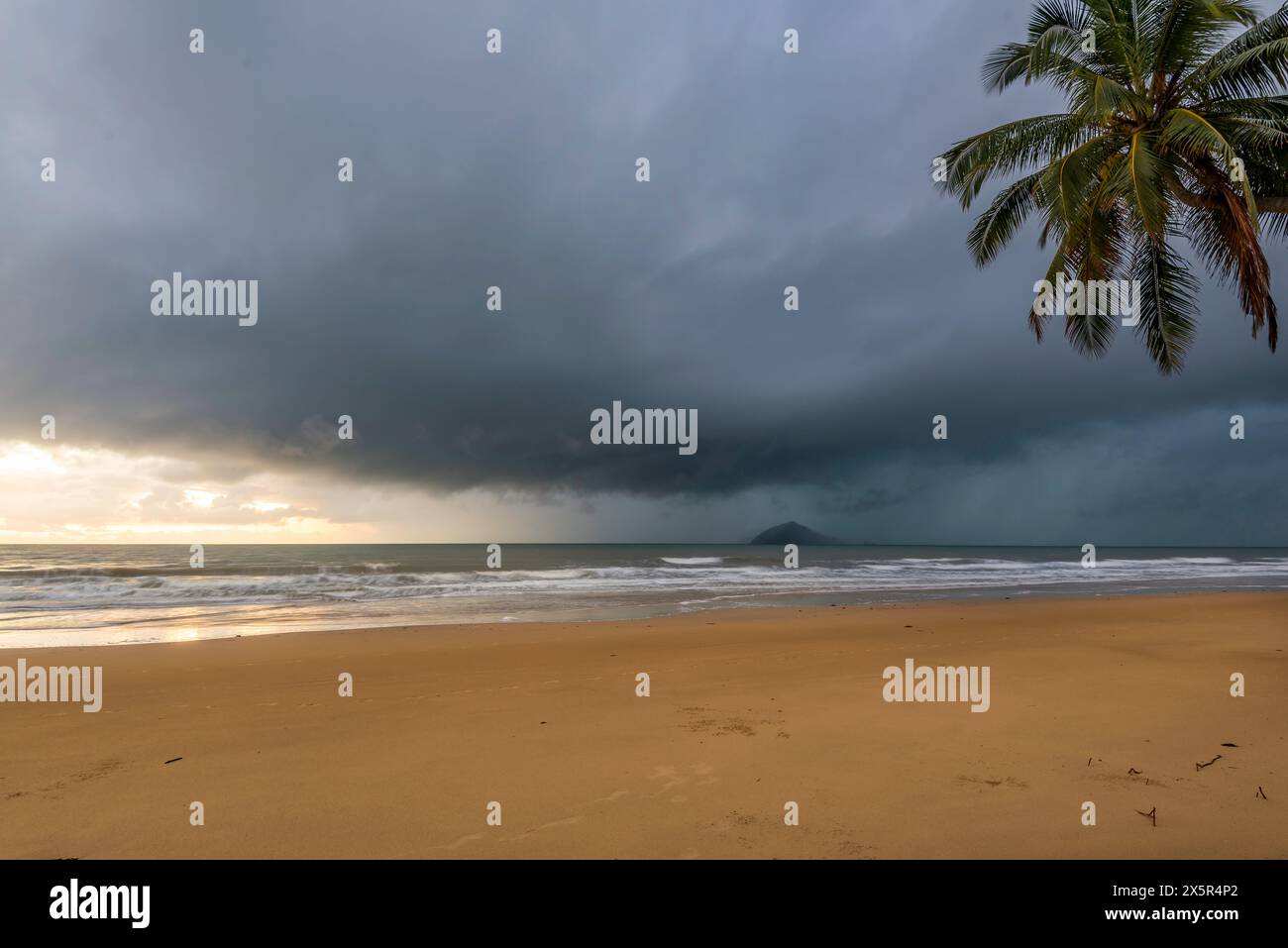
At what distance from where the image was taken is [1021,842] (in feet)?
12.5

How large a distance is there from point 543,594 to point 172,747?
1819 cm

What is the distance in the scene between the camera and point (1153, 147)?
9.48 m

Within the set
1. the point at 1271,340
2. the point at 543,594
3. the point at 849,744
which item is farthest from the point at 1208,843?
the point at 543,594

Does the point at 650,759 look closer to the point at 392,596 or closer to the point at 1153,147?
the point at 1153,147

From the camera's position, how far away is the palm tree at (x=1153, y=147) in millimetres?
8773

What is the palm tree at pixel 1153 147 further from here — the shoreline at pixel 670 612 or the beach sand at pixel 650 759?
the shoreline at pixel 670 612

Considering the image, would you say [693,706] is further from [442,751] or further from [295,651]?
[295,651]

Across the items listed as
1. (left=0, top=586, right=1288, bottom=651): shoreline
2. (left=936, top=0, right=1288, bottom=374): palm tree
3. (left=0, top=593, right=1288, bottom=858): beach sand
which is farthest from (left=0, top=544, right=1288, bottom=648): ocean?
(left=936, top=0, right=1288, bottom=374): palm tree

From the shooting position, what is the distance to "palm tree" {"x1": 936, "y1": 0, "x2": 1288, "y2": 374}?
8.77m

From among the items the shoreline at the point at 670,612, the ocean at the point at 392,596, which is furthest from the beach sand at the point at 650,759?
the ocean at the point at 392,596

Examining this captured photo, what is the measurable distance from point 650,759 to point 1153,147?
1172 centimetres
